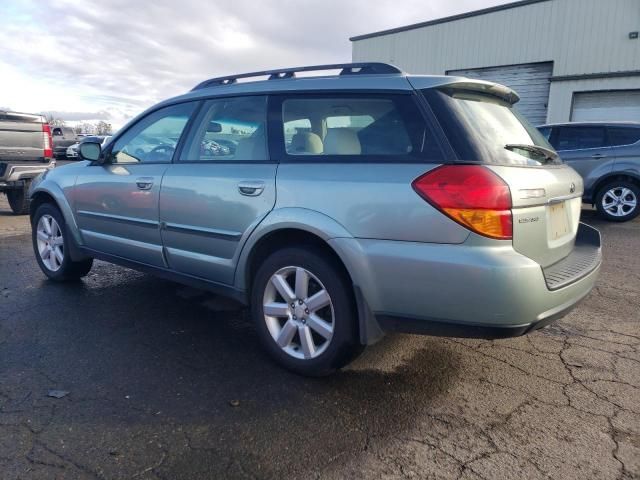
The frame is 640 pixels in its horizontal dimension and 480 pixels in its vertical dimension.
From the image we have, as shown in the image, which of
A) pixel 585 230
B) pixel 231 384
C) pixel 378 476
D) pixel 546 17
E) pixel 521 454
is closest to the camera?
pixel 378 476

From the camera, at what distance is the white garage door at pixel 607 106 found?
14789 mm

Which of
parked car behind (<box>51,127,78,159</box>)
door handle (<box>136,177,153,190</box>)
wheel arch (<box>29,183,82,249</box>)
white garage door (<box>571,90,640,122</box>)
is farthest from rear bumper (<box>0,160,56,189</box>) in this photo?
parked car behind (<box>51,127,78,159</box>)

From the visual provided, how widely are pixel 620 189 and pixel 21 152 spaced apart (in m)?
10.6

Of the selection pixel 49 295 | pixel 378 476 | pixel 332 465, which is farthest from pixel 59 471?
pixel 49 295

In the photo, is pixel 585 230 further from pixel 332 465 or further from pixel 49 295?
pixel 49 295

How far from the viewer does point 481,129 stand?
2504 millimetres

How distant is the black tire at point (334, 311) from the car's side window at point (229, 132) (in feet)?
2.30

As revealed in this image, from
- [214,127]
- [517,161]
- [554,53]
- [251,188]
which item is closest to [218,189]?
[251,188]

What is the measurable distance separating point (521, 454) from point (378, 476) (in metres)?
0.68

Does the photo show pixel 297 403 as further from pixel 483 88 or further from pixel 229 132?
pixel 483 88

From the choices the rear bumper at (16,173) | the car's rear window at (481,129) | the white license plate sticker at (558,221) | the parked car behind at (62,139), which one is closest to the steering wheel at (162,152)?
the car's rear window at (481,129)

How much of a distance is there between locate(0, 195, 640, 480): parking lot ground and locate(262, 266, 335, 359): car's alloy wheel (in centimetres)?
20

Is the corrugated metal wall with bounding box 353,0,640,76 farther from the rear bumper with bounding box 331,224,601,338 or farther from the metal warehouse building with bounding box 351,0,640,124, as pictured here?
the rear bumper with bounding box 331,224,601,338

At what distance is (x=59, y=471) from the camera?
2008 mm
